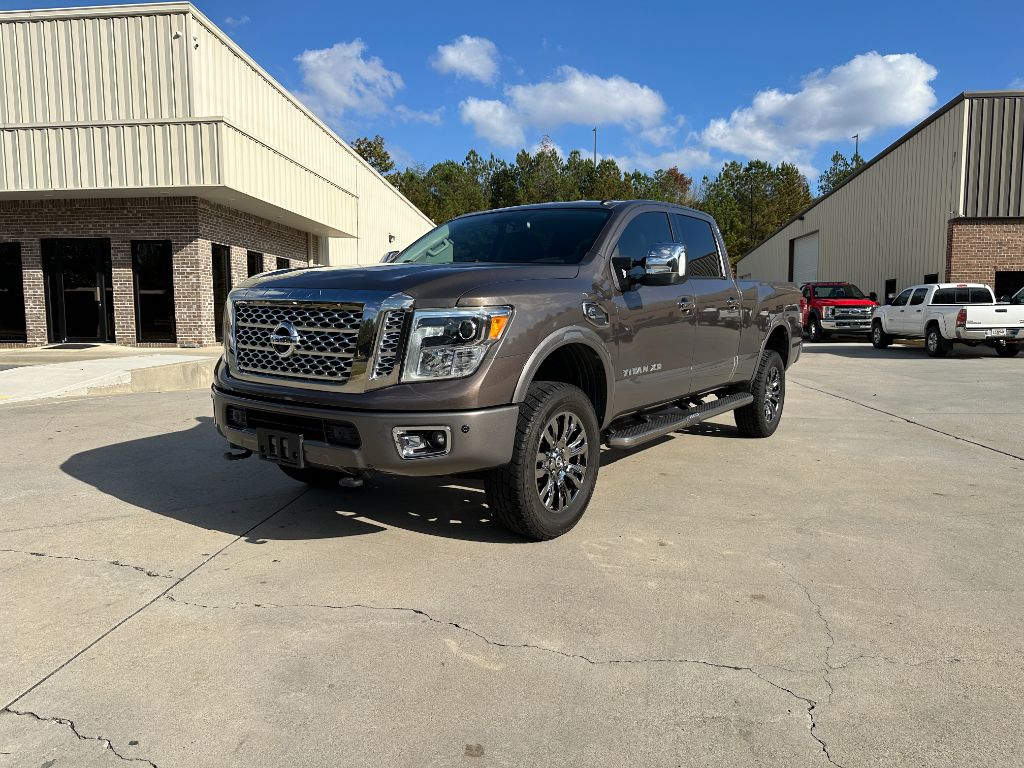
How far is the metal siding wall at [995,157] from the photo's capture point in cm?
2222

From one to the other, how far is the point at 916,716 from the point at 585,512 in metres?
2.46

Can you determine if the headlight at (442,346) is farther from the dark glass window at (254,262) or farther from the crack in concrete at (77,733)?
the dark glass window at (254,262)

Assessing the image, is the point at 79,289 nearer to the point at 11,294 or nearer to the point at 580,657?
the point at 11,294

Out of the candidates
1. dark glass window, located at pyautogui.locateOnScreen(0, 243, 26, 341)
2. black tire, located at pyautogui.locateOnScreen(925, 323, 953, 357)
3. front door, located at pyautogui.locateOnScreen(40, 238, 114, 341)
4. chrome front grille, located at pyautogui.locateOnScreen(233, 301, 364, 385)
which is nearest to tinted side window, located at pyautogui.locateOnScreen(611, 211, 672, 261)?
chrome front grille, located at pyautogui.locateOnScreen(233, 301, 364, 385)

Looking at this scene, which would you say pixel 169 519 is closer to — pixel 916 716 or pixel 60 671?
pixel 60 671

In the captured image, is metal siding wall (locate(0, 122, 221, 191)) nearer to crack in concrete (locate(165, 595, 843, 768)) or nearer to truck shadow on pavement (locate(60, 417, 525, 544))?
truck shadow on pavement (locate(60, 417, 525, 544))

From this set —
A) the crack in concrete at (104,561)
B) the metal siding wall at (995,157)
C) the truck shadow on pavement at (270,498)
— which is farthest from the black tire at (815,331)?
the crack in concrete at (104,561)

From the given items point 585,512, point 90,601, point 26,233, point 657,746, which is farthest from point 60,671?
point 26,233

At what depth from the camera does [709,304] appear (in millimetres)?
5895

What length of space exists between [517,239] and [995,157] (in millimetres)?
23069

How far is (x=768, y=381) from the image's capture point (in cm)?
717

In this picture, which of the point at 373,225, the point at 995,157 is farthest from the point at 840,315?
the point at 373,225

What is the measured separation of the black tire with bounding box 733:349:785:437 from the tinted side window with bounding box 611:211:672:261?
6.54 ft

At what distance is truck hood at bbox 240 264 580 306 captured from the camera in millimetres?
3729
